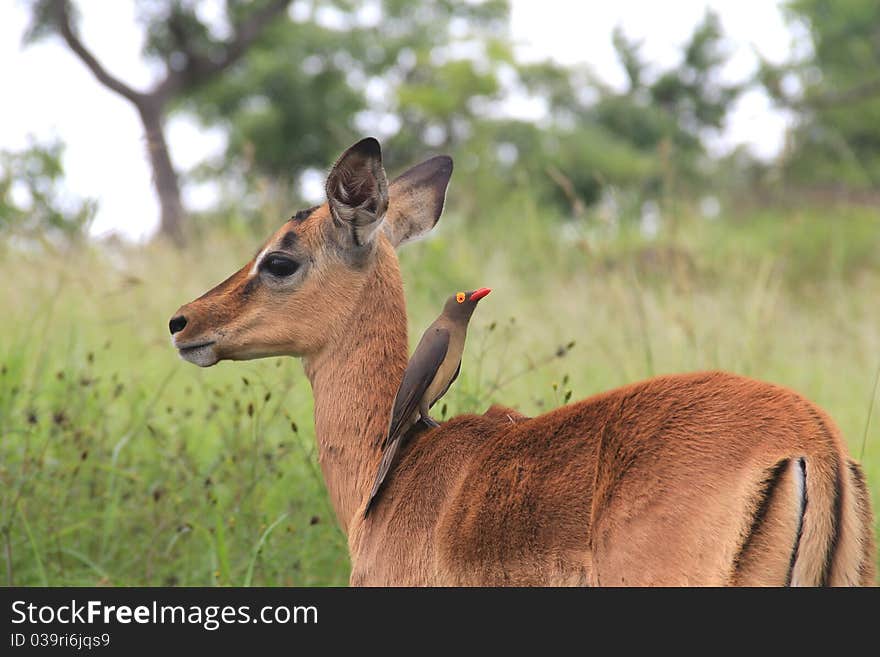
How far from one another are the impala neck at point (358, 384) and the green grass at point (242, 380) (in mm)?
353

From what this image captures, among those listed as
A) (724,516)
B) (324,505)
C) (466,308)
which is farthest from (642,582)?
(324,505)

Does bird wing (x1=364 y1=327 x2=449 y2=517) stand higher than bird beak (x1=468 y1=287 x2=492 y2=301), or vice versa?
bird beak (x1=468 y1=287 x2=492 y2=301)

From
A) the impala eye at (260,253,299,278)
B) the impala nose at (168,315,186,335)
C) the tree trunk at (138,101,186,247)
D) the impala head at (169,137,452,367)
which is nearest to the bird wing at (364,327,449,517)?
the impala head at (169,137,452,367)

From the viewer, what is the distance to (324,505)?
13.4 feet

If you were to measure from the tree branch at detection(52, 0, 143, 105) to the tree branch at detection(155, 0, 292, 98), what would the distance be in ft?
2.71

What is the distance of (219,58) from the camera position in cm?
2136

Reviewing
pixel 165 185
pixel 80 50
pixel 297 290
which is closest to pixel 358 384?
pixel 297 290

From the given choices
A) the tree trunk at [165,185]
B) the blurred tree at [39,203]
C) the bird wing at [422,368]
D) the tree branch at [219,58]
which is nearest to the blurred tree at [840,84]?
the tree branch at [219,58]

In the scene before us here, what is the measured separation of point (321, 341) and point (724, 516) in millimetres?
1403

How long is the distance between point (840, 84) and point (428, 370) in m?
26.2

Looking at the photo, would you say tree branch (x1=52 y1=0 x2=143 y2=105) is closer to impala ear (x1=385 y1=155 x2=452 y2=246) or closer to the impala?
impala ear (x1=385 y1=155 x2=452 y2=246)

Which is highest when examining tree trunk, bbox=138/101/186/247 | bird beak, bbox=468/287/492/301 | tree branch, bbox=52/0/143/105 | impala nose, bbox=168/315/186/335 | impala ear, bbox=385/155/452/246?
tree branch, bbox=52/0/143/105

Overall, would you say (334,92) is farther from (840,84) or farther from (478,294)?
(478,294)

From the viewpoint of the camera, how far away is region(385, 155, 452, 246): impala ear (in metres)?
3.42
